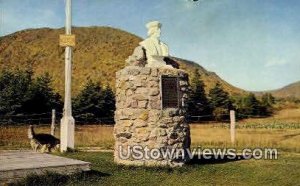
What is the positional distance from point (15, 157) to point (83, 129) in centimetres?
1620

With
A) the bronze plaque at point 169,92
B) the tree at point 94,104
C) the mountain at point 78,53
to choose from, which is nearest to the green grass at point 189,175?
the bronze plaque at point 169,92

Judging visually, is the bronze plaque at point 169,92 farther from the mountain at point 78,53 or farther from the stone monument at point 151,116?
the mountain at point 78,53

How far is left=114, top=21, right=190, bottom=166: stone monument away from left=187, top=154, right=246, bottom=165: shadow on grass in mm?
712

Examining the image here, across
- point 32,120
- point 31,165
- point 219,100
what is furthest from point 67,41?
point 219,100

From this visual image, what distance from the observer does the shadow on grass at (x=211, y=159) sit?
13213 millimetres

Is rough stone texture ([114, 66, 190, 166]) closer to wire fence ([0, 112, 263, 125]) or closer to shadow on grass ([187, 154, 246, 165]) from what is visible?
shadow on grass ([187, 154, 246, 165])

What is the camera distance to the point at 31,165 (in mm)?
9680

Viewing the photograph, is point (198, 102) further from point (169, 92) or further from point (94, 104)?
point (169, 92)

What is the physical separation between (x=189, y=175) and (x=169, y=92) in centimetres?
233

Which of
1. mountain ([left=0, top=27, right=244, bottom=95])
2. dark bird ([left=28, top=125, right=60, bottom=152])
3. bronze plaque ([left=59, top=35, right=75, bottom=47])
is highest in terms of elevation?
mountain ([left=0, top=27, right=244, bottom=95])

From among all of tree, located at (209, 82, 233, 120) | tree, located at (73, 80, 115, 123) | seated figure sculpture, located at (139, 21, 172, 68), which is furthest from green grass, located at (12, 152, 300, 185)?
tree, located at (209, 82, 233, 120)

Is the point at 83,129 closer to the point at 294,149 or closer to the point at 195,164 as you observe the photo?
Answer: the point at 294,149

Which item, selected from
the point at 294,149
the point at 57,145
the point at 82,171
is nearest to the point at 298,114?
the point at 294,149

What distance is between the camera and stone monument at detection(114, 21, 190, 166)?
11945mm
